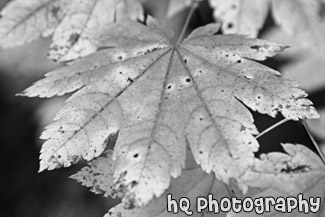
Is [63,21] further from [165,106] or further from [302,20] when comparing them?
[302,20]

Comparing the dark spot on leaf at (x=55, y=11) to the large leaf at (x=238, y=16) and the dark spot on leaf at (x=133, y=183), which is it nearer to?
the large leaf at (x=238, y=16)

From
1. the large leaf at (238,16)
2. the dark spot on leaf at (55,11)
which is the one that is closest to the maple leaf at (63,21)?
the dark spot on leaf at (55,11)

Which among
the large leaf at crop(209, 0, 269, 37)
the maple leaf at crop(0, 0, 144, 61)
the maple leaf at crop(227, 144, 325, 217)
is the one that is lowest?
the maple leaf at crop(227, 144, 325, 217)

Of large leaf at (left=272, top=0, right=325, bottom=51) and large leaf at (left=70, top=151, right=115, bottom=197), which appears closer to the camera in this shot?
large leaf at (left=70, top=151, right=115, bottom=197)

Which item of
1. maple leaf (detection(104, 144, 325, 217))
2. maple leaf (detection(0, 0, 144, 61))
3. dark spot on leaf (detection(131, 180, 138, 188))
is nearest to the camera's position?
dark spot on leaf (detection(131, 180, 138, 188))

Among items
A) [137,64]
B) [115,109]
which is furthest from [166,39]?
[115,109]

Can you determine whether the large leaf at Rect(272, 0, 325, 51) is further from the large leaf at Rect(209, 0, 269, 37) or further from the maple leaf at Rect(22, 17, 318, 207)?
the maple leaf at Rect(22, 17, 318, 207)

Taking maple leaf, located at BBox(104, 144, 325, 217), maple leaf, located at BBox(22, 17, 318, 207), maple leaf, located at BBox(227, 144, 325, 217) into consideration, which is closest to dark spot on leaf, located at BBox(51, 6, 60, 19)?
maple leaf, located at BBox(22, 17, 318, 207)
